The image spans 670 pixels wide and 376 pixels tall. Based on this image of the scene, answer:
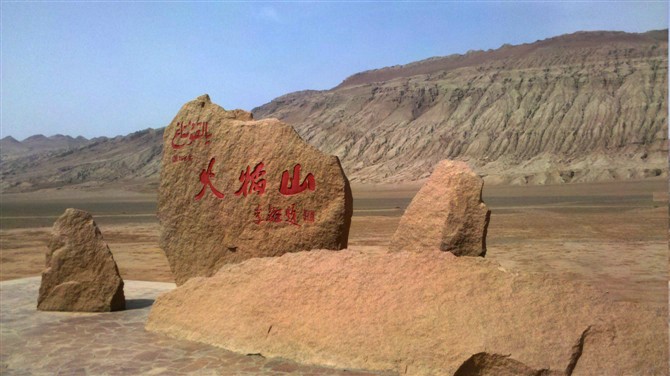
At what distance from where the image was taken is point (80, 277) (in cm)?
758

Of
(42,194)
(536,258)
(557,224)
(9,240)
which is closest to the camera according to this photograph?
(536,258)

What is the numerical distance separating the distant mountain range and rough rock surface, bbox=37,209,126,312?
4080 centimetres

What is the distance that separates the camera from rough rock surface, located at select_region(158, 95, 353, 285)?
259 inches

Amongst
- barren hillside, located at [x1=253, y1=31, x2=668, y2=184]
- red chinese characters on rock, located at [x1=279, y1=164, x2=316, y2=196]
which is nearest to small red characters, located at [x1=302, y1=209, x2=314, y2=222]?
red chinese characters on rock, located at [x1=279, y1=164, x2=316, y2=196]

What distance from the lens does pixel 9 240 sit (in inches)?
700

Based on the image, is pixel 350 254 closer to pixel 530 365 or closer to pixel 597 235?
pixel 530 365

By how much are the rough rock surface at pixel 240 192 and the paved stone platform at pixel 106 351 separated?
1155 mm

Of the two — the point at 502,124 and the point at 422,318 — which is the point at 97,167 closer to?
the point at 502,124

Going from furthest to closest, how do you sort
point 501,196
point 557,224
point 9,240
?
point 501,196
point 557,224
point 9,240

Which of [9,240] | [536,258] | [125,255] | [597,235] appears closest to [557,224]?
[597,235]

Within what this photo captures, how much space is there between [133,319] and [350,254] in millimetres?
3055

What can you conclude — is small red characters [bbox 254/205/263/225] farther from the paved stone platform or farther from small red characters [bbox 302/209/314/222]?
the paved stone platform

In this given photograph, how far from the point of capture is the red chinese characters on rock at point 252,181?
686 cm

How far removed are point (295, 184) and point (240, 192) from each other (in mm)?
750
